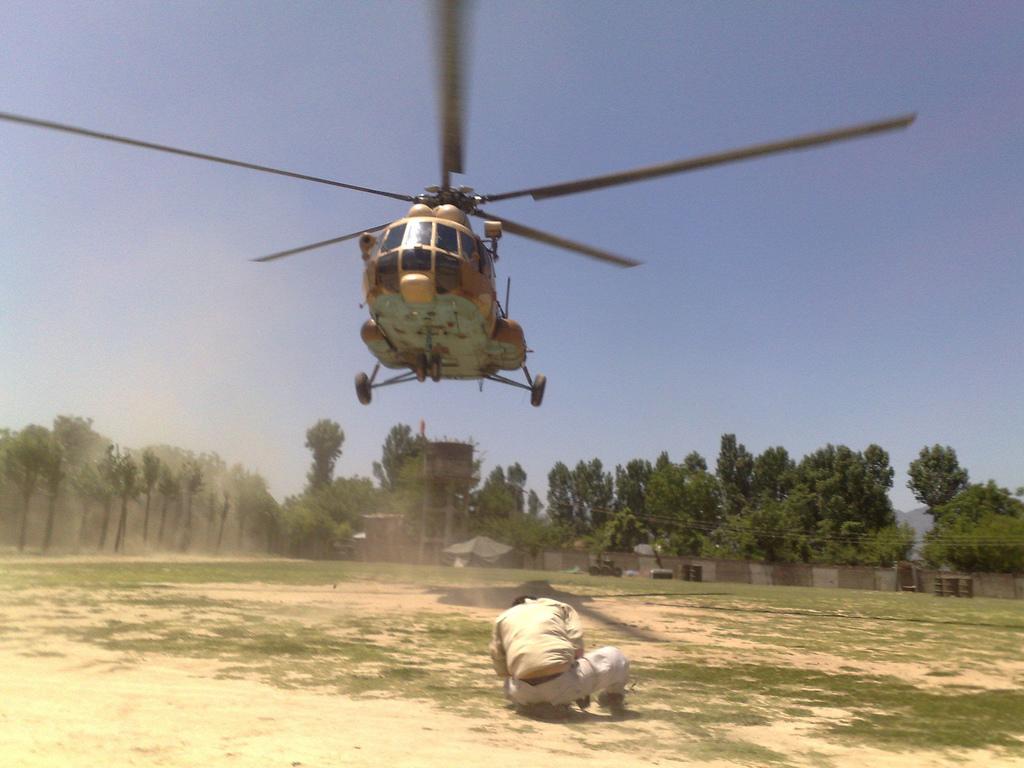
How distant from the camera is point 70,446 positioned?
60.8m

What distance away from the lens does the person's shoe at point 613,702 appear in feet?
19.4

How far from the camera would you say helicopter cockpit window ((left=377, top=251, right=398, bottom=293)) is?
14.4 meters

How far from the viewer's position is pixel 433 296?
46.9ft

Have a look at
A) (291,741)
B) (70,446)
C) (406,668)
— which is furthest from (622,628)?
(70,446)

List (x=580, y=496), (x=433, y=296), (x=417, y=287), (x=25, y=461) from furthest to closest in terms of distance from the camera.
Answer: (x=580, y=496) → (x=25, y=461) → (x=433, y=296) → (x=417, y=287)

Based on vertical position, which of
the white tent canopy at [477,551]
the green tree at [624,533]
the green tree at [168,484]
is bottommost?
the white tent canopy at [477,551]

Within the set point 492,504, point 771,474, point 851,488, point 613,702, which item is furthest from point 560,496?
point 613,702

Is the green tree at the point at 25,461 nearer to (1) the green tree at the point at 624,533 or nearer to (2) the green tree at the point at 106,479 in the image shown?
(2) the green tree at the point at 106,479

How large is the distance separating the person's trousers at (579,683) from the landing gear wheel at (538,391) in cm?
1391

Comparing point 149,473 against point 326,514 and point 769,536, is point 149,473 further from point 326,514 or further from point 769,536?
point 769,536

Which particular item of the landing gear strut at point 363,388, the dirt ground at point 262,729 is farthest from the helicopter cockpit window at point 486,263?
the dirt ground at point 262,729

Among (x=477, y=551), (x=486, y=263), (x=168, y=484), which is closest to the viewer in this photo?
(x=486, y=263)

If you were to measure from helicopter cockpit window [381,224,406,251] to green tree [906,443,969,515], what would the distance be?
82832 mm

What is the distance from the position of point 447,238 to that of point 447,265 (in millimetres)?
737
